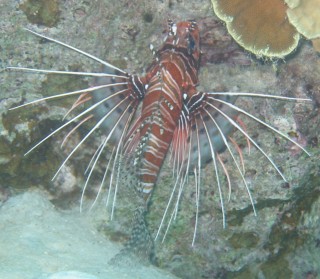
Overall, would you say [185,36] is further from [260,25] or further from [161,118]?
[161,118]

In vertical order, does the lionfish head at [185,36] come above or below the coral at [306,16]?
below

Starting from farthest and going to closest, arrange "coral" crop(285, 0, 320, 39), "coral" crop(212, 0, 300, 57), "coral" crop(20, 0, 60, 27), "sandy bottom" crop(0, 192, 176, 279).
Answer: "coral" crop(20, 0, 60, 27) < "sandy bottom" crop(0, 192, 176, 279) < "coral" crop(212, 0, 300, 57) < "coral" crop(285, 0, 320, 39)

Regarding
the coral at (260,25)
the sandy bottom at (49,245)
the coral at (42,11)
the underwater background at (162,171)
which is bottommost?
the sandy bottom at (49,245)

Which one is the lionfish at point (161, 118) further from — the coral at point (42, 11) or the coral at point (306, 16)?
the coral at point (306, 16)

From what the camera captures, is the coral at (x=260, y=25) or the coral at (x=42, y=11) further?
the coral at (x=42, y=11)

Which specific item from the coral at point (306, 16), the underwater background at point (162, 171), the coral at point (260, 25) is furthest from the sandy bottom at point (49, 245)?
the coral at point (306, 16)

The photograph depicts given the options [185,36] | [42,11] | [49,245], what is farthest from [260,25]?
[49,245]

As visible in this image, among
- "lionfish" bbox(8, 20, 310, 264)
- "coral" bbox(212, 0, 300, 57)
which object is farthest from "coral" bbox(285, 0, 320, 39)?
"lionfish" bbox(8, 20, 310, 264)

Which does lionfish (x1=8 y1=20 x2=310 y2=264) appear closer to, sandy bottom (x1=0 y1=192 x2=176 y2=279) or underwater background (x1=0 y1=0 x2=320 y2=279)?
underwater background (x1=0 y1=0 x2=320 y2=279)
